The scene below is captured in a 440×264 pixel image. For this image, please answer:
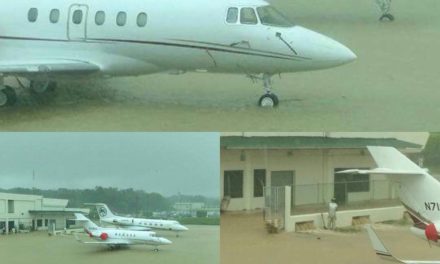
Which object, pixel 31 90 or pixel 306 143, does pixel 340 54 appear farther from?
pixel 31 90

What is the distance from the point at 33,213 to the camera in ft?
25.8

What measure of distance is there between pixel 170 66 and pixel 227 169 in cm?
108

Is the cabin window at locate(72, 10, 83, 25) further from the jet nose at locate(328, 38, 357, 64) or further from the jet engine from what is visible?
the jet nose at locate(328, 38, 357, 64)

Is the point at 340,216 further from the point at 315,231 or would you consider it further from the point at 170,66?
the point at 170,66

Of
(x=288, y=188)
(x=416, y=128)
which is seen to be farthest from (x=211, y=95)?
(x=416, y=128)

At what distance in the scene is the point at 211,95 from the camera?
815 cm

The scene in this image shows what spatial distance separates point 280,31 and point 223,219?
1.73m

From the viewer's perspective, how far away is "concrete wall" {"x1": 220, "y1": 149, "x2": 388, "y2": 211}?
784 centimetres

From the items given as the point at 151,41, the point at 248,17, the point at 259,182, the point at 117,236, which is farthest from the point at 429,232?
the point at 151,41

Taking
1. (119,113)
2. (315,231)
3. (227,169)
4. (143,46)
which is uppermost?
(143,46)

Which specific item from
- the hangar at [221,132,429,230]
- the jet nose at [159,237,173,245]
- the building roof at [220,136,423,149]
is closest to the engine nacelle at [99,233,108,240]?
the jet nose at [159,237,173,245]

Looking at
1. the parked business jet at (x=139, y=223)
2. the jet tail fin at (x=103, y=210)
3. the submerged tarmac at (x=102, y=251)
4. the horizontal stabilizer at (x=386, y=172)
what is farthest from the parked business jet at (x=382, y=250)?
the jet tail fin at (x=103, y=210)

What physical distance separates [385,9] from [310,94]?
1071mm

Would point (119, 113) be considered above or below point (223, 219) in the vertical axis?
above
